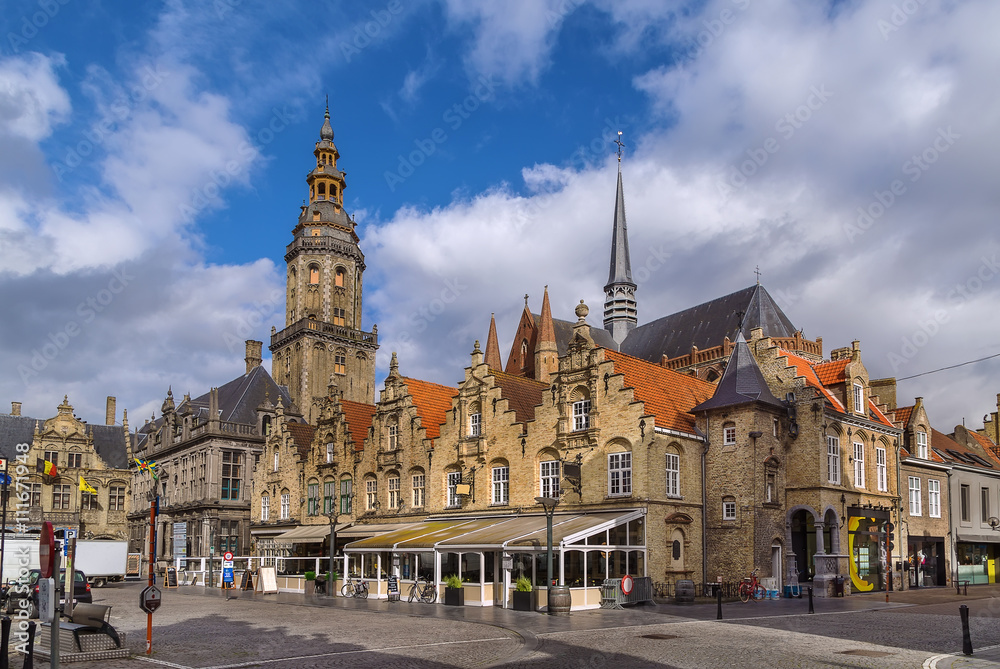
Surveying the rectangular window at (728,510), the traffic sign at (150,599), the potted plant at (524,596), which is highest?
the rectangular window at (728,510)

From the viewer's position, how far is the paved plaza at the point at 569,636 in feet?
53.0

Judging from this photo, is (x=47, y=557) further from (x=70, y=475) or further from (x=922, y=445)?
(x=70, y=475)

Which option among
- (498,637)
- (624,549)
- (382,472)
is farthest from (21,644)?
(382,472)

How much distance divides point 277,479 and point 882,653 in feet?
133

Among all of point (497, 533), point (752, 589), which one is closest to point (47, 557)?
point (497, 533)

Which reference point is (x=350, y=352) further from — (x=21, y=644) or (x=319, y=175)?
(x=21, y=644)

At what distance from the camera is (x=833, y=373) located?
3869cm

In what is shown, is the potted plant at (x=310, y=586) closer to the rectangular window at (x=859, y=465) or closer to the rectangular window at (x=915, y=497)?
the rectangular window at (x=859, y=465)

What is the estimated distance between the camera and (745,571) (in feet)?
109

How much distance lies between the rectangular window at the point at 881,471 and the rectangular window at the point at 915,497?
2587 millimetres

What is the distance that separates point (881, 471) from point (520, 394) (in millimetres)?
16538

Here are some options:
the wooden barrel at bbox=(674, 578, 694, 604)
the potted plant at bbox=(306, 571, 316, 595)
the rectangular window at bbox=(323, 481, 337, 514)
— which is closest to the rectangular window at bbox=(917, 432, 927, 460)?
the wooden barrel at bbox=(674, 578, 694, 604)

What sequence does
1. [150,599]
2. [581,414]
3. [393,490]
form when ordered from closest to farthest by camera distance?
[150,599]
[581,414]
[393,490]

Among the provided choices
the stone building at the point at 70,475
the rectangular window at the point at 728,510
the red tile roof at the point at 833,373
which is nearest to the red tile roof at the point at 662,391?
the rectangular window at the point at 728,510
